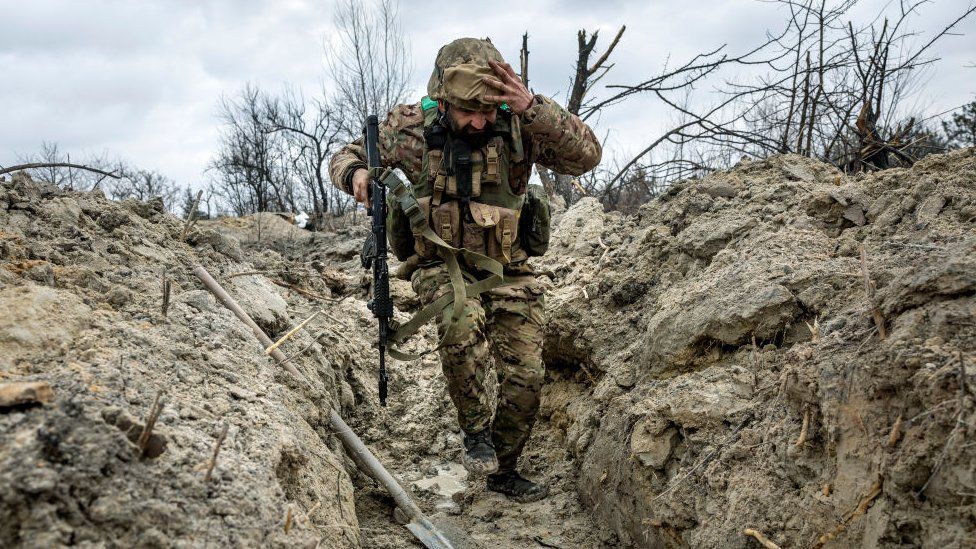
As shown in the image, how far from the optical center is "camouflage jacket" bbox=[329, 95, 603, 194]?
3.37 m

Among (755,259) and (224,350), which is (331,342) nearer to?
(224,350)

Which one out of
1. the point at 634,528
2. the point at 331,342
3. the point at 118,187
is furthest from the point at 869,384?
the point at 118,187

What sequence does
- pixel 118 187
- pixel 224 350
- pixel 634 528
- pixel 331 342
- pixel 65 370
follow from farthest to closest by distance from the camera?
pixel 118 187
pixel 331 342
pixel 634 528
pixel 224 350
pixel 65 370

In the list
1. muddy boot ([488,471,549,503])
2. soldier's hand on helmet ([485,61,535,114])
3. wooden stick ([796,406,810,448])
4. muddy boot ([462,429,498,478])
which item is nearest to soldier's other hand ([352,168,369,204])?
soldier's hand on helmet ([485,61,535,114])

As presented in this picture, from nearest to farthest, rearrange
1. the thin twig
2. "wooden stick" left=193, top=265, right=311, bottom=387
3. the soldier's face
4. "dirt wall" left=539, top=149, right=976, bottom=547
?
"dirt wall" left=539, top=149, right=976, bottom=547 → the thin twig → "wooden stick" left=193, top=265, right=311, bottom=387 → the soldier's face

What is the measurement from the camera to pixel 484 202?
3.42 m

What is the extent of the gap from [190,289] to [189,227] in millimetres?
871

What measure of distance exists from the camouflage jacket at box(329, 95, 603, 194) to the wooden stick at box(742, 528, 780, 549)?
2.00 meters

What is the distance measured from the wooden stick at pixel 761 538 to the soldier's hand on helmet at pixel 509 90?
210cm

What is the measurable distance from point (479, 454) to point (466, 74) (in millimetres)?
1811

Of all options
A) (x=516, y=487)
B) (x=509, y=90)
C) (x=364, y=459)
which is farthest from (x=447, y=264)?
(x=516, y=487)

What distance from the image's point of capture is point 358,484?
320 cm

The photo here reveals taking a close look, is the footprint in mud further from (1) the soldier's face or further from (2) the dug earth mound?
(1) the soldier's face

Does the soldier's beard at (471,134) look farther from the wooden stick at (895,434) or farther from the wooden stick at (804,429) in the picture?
the wooden stick at (895,434)
